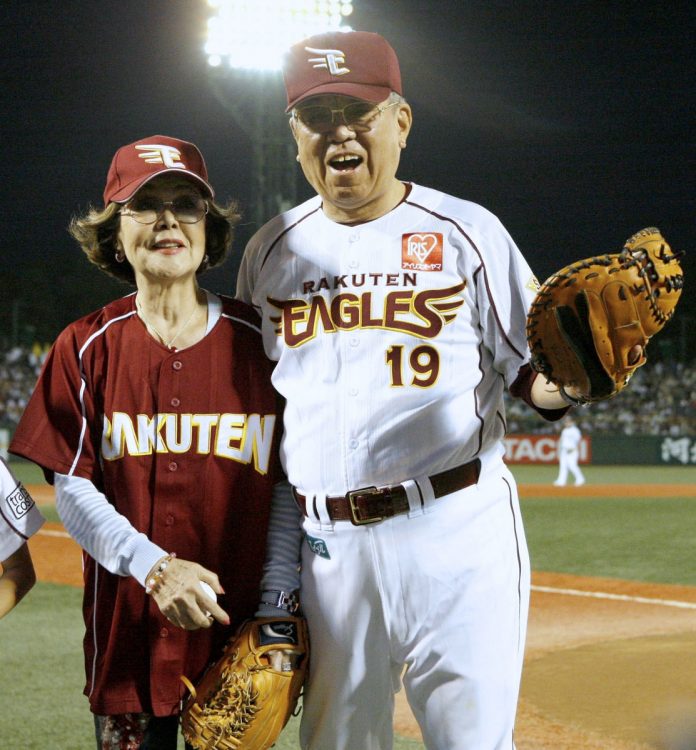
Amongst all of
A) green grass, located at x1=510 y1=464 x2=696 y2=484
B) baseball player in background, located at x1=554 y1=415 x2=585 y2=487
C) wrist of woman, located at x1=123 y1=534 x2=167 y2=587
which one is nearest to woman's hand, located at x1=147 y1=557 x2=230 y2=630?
wrist of woman, located at x1=123 y1=534 x2=167 y2=587

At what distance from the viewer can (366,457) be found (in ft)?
7.11

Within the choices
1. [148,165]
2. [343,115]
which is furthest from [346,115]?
[148,165]

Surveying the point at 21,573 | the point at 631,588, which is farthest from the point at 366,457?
the point at 631,588

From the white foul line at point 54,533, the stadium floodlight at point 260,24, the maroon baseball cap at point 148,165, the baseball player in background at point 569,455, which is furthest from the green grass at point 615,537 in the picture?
the stadium floodlight at point 260,24

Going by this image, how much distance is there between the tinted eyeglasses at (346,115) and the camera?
2227 mm

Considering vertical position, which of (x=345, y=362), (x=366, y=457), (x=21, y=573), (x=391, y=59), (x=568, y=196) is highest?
(x=568, y=196)

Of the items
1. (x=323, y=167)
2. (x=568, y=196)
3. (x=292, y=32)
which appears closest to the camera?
(x=323, y=167)

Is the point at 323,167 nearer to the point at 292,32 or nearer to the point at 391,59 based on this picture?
the point at 391,59

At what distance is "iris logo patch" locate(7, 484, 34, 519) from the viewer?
7.52 ft

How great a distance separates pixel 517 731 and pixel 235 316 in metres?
2.39

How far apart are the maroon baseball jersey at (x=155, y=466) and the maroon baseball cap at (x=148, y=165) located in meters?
0.33

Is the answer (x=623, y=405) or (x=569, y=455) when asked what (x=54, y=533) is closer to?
(x=569, y=455)

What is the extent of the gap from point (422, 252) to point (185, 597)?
91 centimetres

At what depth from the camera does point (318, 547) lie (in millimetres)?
2203
